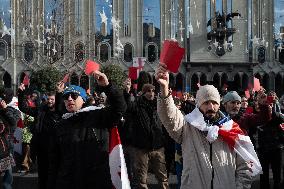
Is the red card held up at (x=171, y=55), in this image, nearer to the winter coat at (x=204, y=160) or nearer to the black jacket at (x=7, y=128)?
the winter coat at (x=204, y=160)

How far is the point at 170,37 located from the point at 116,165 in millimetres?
35743

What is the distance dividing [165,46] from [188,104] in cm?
481

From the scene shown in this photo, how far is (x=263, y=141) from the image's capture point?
6934 mm

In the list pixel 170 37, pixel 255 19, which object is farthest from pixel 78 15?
pixel 255 19

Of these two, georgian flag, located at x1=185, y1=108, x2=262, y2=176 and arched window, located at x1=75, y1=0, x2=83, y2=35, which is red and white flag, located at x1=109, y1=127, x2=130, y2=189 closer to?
georgian flag, located at x1=185, y1=108, x2=262, y2=176

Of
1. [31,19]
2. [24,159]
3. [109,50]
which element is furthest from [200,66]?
[24,159]


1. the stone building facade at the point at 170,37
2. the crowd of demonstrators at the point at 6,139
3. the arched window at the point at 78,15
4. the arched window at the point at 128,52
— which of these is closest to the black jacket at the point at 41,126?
the crowd of demonstrators at the point at 6,139

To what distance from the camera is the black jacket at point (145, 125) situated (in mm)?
6570

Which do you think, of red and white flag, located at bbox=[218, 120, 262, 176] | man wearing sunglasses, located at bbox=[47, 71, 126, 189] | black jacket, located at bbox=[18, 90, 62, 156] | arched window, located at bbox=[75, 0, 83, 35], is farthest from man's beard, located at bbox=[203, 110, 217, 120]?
arched window, located at bbox=[75, 0, 83, 35]

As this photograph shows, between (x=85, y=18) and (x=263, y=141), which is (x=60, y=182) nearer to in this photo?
(x=263, y=141)

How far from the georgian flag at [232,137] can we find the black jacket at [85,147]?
0.61 m

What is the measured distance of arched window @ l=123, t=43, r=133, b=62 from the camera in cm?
3870

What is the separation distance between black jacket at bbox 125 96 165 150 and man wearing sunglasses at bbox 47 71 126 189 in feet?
8.75

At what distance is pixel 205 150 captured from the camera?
11.7 feet
